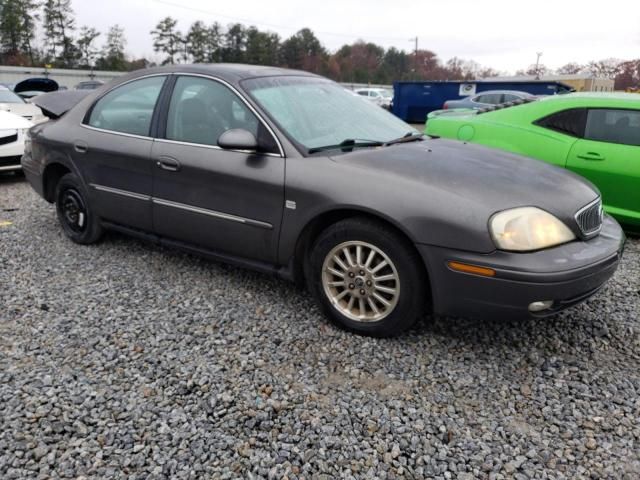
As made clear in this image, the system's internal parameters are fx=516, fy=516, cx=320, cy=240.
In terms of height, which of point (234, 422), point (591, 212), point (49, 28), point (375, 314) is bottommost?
Result: point (234, 422)

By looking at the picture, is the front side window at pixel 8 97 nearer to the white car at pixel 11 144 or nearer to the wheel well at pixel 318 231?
the white car at pixel 11 144

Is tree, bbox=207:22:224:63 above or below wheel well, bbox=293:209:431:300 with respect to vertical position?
above

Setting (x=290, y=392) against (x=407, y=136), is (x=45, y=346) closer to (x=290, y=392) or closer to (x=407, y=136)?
(x=290, y=392)

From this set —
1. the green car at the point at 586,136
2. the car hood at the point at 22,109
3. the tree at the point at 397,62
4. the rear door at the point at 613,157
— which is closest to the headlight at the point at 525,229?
the green car at the point at 586,136

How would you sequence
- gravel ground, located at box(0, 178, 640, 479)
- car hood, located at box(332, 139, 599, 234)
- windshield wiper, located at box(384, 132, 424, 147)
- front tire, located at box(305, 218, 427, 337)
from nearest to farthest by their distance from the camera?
gravel ground, located at box(0, 178, 640, 479) < car hood, located at box(332, 139, 599, 234) < front tire, located at box(305, 218, 427, 337) < windshield wiper, located at box(384, 132, 424, 147)

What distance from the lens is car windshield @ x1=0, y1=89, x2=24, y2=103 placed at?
9.59m

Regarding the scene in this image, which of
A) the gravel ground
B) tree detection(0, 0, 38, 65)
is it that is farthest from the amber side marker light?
tree detection(0, 0, 38, 65)

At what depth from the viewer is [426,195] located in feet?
8.78

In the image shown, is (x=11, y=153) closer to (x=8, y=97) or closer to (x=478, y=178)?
(x=8, y=97)

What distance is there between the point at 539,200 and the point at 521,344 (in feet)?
2.81

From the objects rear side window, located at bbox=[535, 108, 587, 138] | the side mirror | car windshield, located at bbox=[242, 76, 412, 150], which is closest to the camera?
the side mirror

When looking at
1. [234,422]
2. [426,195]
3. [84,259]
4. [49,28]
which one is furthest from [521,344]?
[49,28]

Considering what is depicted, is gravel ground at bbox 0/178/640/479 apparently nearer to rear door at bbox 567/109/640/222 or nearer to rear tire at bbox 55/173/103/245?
rear tire at bbox 55/173/103/245

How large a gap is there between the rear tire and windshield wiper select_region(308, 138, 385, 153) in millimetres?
2229
